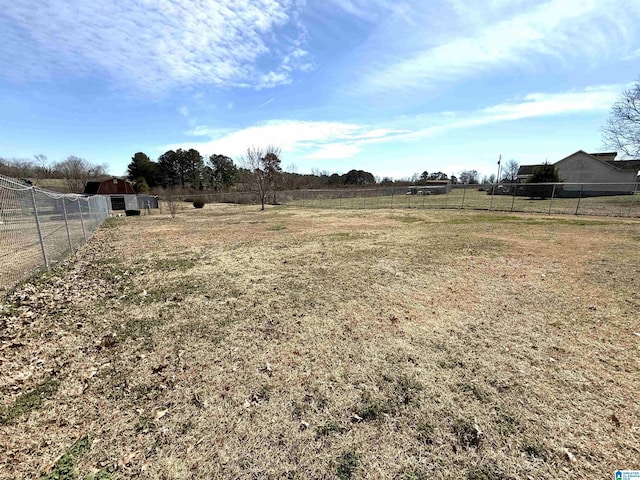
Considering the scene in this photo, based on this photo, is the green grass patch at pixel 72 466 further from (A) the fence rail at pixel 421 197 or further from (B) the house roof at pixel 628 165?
(B) the house roof at pixel 628 165

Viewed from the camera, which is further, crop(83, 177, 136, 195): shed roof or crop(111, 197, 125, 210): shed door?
crop(83, 177, 136, 195): shed roof

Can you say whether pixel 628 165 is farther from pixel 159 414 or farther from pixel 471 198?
pixel 159 414

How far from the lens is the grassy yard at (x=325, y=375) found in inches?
76.3

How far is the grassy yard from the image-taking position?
1.94 meters

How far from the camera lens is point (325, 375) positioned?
2818 millimetres

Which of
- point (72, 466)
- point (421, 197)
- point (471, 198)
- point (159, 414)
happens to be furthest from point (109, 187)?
point (471, 198)

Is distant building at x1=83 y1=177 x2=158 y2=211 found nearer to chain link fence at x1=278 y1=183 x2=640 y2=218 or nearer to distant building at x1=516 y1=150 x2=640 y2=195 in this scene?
chain link fence at x1=278 y1=183 x2=640 y2=218

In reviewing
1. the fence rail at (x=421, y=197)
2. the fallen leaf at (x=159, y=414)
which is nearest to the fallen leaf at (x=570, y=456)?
the fallen leaf at (x=159, y=414)

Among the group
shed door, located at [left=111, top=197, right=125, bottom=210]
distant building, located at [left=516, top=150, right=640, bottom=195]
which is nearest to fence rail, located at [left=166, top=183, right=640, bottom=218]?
distant building, located at [left=516, top=150, right=640, bottom=195]

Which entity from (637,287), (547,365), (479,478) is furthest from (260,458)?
(637,287)

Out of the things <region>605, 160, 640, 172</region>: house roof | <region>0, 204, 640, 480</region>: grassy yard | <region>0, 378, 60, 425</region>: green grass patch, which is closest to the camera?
<region>0, 204, 640, 480</region>: grassy yard

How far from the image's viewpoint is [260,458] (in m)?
1.94

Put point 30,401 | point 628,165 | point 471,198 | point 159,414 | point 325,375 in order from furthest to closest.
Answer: point 628,165, point 471,198, point 325,375, point 30,401, point 159,414

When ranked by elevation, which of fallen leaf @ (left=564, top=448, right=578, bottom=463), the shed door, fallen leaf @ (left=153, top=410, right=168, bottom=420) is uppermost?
the shed door
